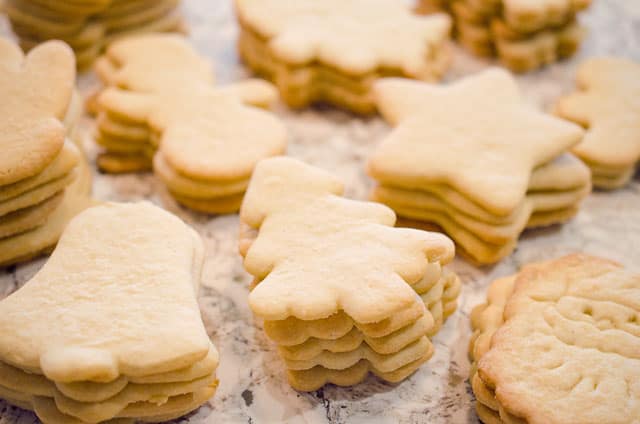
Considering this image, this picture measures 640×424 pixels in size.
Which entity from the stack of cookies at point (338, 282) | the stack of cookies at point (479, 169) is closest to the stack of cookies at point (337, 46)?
the stack of cookies at point (479, 169)

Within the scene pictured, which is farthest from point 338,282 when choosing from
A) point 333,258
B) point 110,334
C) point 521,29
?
point 521,29

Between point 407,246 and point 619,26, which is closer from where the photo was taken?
point 407,246

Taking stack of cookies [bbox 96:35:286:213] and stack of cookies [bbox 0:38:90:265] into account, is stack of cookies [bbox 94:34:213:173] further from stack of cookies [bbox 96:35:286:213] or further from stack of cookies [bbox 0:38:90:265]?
stack of cookies [bbox 0:38:90:265]

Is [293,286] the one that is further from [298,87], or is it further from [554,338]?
[298,87]

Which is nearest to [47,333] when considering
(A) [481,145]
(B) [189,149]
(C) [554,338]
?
(B) [189,149]

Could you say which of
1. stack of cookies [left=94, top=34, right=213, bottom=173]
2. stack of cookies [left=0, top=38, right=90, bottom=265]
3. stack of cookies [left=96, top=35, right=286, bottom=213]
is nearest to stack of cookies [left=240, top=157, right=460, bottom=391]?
stack of cookies [left=96, top=35, right=286, bottom=213]
